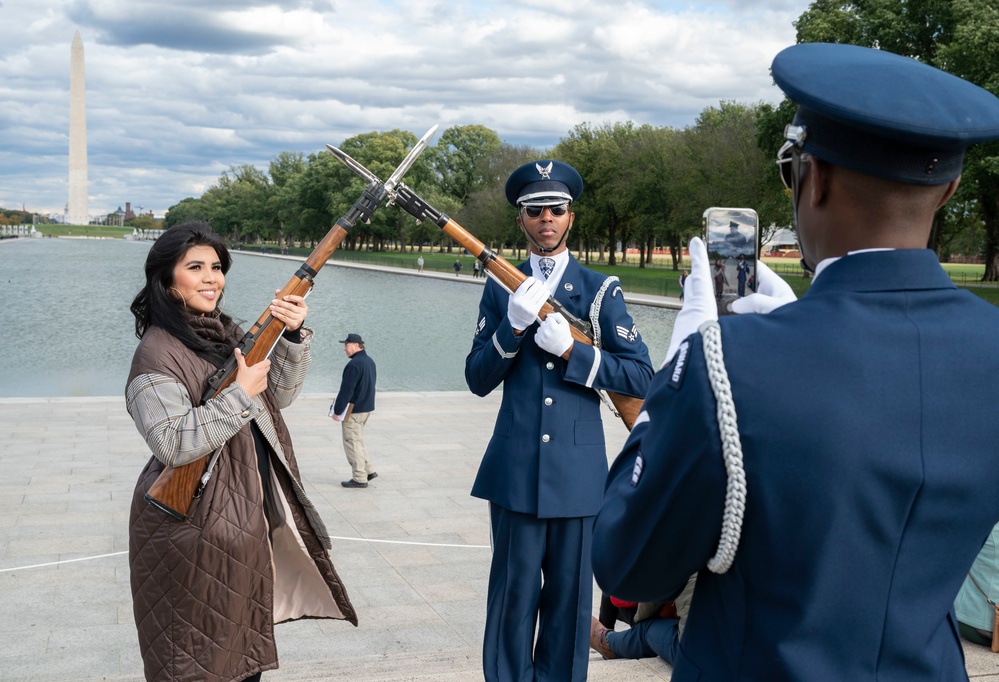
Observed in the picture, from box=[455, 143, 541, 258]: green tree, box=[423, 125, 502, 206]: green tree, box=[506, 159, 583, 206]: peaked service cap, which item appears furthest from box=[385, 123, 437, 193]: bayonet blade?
box=[423, 125, 502, 206]: green tree

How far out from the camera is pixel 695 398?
163 cm

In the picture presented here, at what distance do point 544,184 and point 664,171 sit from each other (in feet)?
198

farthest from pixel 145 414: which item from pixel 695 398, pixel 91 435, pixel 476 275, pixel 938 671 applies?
pixel 476 275

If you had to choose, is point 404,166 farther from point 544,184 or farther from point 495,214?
point 495,214

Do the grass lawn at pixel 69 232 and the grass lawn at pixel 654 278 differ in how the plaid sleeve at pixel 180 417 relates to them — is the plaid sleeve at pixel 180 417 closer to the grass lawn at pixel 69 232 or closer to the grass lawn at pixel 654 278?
the grass lawn at pixel 654 278

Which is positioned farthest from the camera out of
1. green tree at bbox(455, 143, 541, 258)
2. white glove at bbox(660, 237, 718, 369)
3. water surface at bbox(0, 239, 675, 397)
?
green tree at bbox(455, 143, 541, 258)

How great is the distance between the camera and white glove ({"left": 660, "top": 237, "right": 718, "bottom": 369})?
6.21 feet

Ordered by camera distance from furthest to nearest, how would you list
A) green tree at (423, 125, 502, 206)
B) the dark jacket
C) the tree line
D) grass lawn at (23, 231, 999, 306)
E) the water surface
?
green tree at (423, 125, 502, 206) → grass lawn at (23, 231, 999, 306) → the tree line → the water surface → the dark jacket

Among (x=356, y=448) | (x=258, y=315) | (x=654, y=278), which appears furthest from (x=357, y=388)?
(x=654, y=278)

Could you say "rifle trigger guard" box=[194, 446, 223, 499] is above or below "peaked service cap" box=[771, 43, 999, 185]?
below

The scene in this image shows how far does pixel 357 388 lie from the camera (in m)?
9.97

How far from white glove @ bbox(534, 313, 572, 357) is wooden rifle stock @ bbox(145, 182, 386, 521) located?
2.96ft

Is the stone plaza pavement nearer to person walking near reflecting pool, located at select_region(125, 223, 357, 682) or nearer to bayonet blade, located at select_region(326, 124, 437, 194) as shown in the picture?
person walking near reflecting pool, located at select_region(125, 223, 357, 682)

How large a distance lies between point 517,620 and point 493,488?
54 cm
